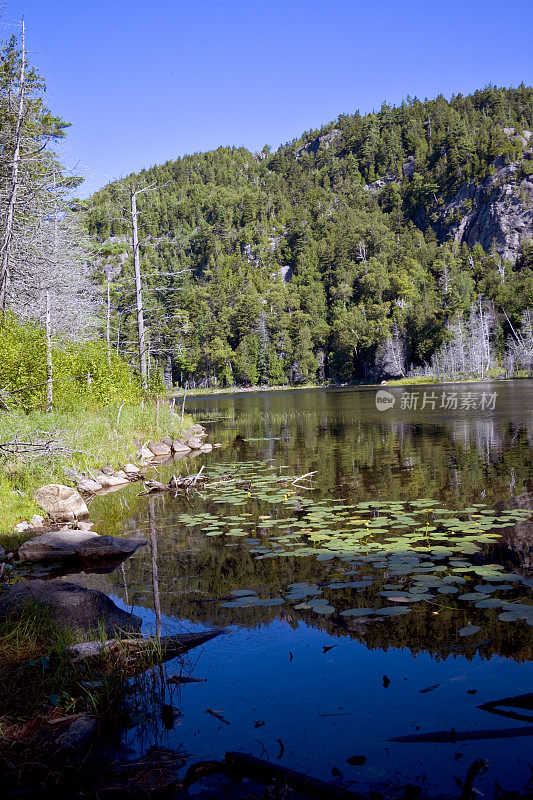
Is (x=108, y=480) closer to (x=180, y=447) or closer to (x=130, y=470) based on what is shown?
(x=130, y=470)

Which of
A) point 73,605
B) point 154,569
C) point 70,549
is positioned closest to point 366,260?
point 70,549

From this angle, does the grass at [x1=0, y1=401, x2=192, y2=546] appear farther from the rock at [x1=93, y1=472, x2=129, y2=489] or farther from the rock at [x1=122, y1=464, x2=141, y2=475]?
the rock at [x1=93, y1=472, x2=129, y2=489]

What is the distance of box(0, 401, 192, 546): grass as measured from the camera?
9570mm

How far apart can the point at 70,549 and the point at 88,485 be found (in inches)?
210

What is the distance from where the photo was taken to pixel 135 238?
24.0m

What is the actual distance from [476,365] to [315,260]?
2979 inches

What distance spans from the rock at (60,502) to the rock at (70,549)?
2.26 meters

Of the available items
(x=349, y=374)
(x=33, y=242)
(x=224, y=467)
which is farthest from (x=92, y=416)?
(x=349, y=374)

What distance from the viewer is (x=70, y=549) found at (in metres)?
7.70

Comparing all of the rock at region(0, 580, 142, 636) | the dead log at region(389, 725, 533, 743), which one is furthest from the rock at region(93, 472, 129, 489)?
the dead log at region(389, 725, 533, 743)

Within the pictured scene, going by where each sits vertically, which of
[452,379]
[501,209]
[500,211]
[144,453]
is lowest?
[144,453]

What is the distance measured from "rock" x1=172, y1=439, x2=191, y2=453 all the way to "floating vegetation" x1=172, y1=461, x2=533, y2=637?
8.82m

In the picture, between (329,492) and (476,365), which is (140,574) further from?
(476,365)

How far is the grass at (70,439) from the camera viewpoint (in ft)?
31.4
